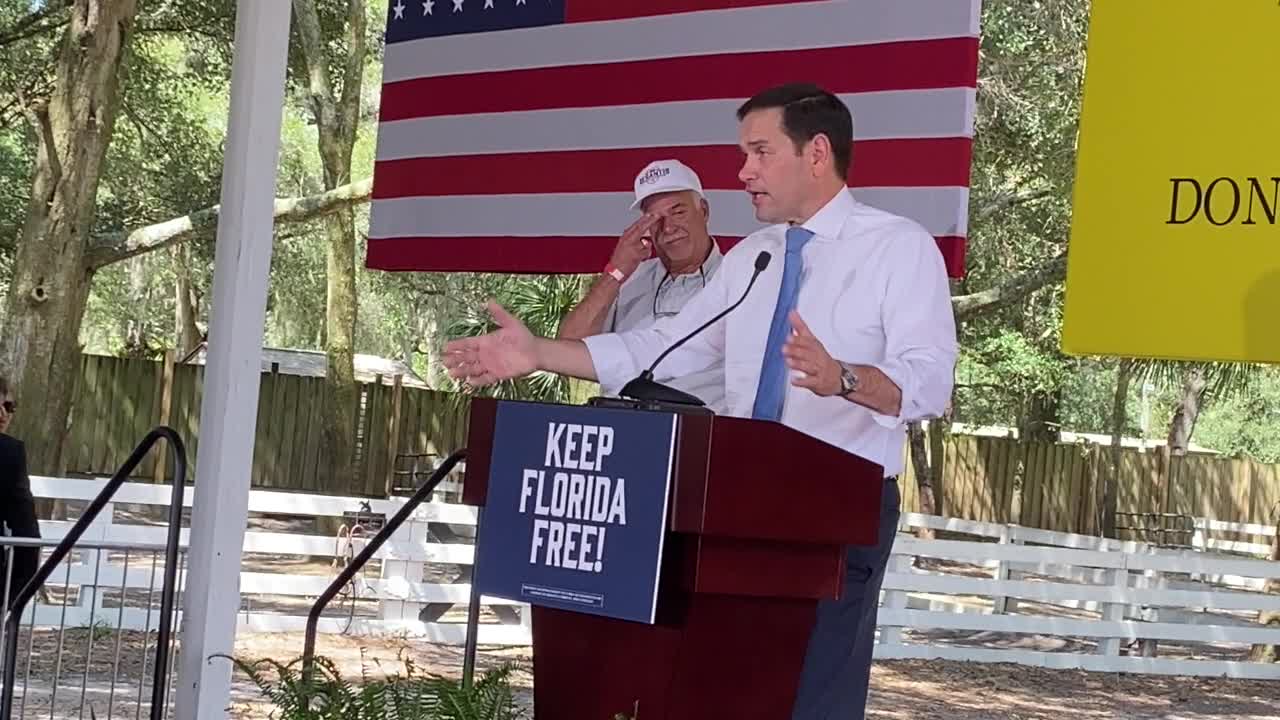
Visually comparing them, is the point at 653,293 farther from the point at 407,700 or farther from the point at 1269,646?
the point at 1269,646

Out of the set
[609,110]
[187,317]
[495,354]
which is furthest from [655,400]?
[187,317]

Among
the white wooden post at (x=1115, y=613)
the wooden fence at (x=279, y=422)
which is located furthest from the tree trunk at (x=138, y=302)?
the white wooden post at (x=1115, y=613)

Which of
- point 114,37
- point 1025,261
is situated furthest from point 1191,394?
point 114,37

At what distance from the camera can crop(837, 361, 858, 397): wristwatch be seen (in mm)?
3566

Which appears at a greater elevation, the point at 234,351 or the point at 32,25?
the point at 32,25

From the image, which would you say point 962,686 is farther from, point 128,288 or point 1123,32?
point 128,288

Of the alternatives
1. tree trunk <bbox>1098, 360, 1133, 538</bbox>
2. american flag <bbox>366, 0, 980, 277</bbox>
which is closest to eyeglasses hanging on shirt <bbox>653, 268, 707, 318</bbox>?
american flag <bbox>366, 0, 980, 277</bbox>

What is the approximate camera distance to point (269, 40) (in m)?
5.43

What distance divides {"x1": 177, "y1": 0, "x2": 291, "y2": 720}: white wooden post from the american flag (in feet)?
6.22

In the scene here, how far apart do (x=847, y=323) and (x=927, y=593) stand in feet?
37.9

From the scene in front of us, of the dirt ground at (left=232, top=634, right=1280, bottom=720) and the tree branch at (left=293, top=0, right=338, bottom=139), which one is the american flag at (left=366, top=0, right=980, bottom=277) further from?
the tree branch at (left=293, top=0, right=338, bottom=139)

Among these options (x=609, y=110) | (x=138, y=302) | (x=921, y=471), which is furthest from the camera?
(x=138, y=302)

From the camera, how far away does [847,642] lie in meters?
3.87

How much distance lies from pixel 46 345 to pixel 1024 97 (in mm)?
9863
